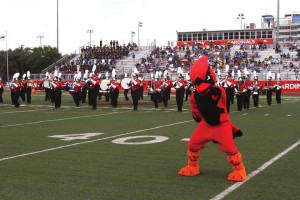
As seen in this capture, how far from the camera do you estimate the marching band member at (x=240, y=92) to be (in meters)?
19.7

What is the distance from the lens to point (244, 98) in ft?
67.7

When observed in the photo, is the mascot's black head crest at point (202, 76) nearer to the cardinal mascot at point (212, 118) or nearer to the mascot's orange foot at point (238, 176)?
the cardinal mascot at point (212, 118)

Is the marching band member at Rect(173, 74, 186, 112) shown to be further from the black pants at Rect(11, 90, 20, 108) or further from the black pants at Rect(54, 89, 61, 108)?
the black pants at Rect(11, 90, 20, 108)

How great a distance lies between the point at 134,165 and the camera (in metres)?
6.92

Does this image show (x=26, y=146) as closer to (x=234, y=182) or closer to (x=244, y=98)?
(x=234, y=182)

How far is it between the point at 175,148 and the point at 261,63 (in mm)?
39451

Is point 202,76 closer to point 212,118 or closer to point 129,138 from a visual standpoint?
point 212,118

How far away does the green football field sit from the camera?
Answer: 529 cm

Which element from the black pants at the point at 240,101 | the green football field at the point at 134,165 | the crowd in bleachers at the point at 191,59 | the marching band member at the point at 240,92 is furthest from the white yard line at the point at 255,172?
the crowd in bleachers at the point at 191,59

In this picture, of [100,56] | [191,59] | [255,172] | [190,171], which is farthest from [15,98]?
[100,56]

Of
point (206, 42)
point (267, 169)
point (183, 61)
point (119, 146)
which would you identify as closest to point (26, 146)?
point (119, 146)

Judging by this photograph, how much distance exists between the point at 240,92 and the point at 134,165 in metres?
13.4

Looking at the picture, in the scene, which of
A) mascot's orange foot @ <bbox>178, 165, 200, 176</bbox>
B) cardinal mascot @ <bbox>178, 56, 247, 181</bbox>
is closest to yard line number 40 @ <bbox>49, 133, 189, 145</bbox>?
mascot's orange foot @ <bbox>178, 165, 200, 176</bbox>

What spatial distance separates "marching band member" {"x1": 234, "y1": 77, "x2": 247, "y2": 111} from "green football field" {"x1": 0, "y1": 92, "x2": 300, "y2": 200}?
7818mm
